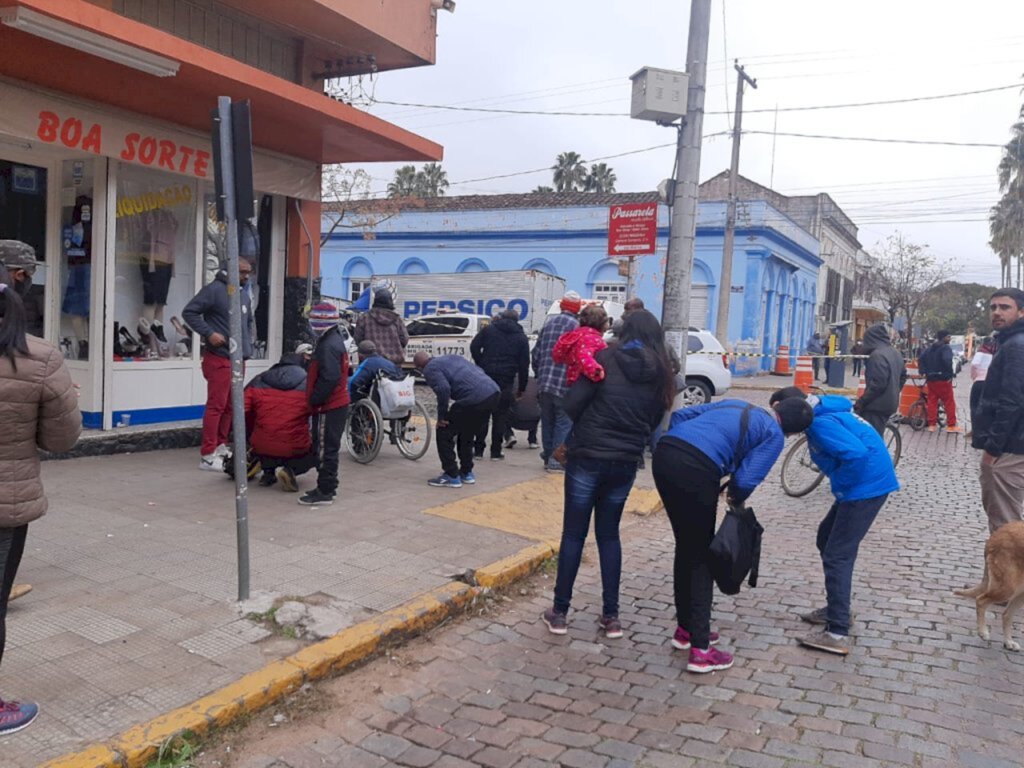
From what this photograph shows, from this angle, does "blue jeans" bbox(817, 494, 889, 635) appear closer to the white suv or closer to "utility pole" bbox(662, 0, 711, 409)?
"utility pole" bbox(662, 0, 711, 409)

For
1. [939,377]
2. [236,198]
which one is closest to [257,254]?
[236,198]

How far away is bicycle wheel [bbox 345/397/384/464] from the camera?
27.7ft

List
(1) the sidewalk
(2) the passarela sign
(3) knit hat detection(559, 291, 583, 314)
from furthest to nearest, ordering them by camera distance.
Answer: (3) knit hat detection(559, 291, 583, 314) → (2) the passarela sign → (1) the sidewalk

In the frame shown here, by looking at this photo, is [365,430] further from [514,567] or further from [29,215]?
[29,215]

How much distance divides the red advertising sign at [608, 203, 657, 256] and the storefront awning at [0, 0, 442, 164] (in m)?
2.73

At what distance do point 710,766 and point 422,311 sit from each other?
2076 centimetres

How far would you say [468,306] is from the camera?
22.4 m

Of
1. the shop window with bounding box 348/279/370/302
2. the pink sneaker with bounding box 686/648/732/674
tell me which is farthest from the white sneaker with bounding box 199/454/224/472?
the shop window with bounding box 348/279/370/302

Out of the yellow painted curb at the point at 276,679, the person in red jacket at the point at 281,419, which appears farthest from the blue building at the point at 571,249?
the yellow painted curb at the point at 276,679

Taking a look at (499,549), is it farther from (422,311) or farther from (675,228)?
(422,311)

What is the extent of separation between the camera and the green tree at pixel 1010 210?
4401cm

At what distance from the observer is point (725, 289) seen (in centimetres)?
2325

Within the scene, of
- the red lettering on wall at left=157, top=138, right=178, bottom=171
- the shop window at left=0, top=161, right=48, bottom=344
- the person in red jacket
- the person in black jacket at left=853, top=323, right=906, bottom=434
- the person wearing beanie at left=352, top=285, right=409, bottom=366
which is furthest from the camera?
the person wearing beanie at left=352, top=285, right=409, bottom=366

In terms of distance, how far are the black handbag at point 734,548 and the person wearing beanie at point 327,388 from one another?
140 inches
